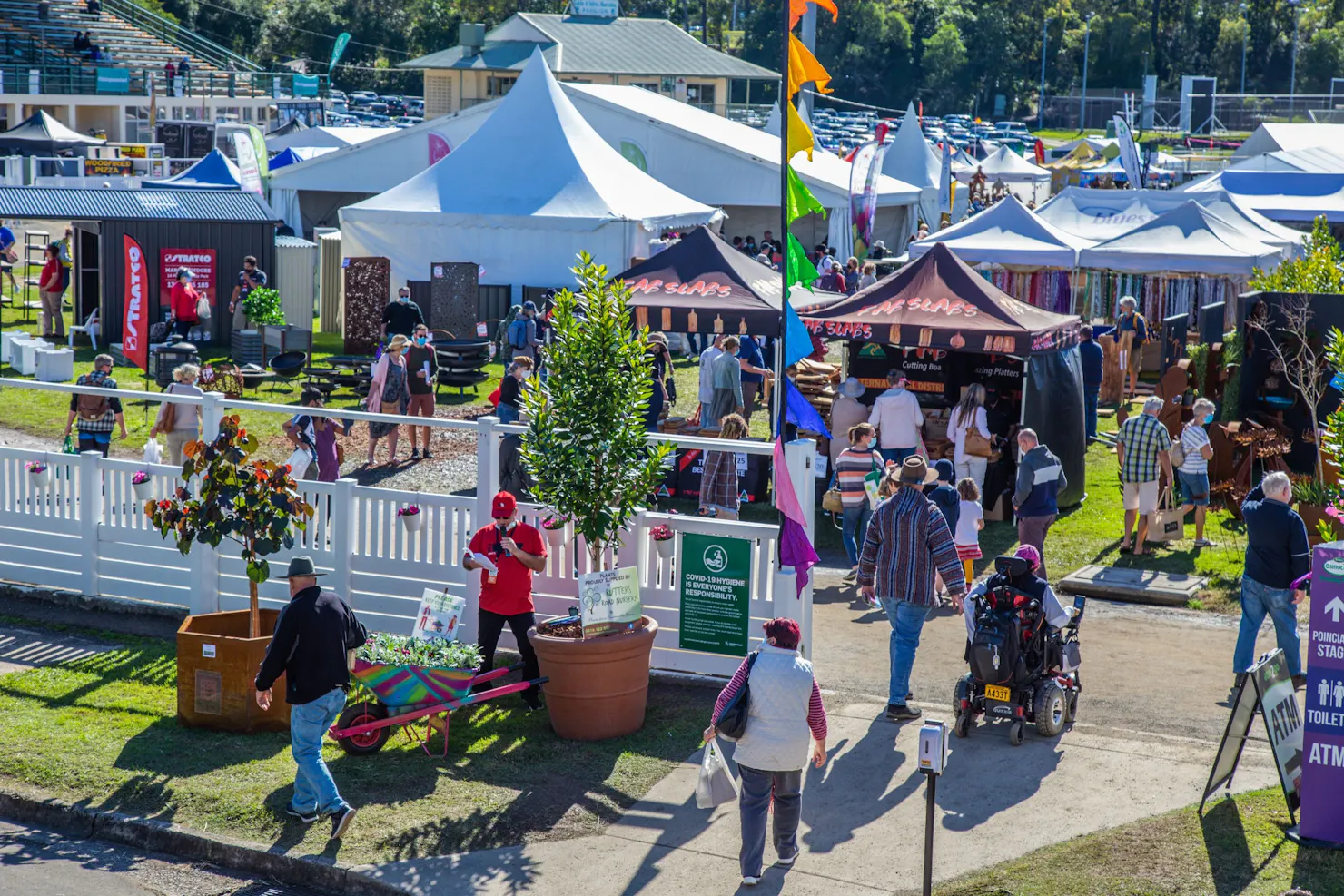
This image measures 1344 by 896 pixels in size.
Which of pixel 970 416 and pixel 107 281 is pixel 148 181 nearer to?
pixel 107 281

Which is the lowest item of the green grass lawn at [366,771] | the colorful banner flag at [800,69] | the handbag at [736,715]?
the green grass lawn at [366,771]

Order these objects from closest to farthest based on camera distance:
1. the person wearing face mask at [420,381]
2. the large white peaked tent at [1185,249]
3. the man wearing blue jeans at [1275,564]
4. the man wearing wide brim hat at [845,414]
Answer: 1. the man wearing blue jeans at [1275,564]
2. the man wearing wide brim hat at [845,414]
3. the person wearing face mask at [420,381]
4. the large white peaked tent at [1185,249]

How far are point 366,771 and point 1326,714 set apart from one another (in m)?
5.26

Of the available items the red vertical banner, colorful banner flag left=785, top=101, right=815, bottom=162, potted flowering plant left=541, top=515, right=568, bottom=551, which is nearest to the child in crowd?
potted flowering plant left=541, top=515, right=568, bottom=551

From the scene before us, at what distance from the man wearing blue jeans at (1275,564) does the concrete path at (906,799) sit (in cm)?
60

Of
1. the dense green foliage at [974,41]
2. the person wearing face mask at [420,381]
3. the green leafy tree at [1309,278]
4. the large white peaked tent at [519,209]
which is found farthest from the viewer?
the dense green foliage at [974,41]

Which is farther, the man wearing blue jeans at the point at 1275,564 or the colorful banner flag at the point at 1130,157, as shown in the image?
the colorful banner flag at the point at 1130,157

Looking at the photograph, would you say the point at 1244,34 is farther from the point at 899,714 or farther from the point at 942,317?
the point at 899,714

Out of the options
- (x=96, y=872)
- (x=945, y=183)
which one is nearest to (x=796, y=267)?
(x=96, y=872)

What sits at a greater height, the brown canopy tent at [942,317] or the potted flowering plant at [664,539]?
the brown canopy tent at [942,317]

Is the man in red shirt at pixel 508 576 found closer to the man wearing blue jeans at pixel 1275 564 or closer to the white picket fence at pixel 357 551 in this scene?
the white picket fence at pixel 357 551

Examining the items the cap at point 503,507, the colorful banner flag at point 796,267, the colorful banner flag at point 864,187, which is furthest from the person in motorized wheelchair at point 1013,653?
the colorful banner flag at point 864,187

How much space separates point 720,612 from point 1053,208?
2032cm

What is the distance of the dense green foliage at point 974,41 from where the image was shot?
95.9 m
